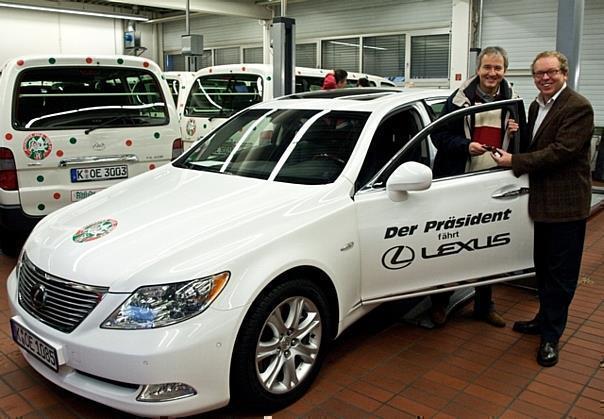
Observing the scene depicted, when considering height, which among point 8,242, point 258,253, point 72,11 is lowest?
point 8,242

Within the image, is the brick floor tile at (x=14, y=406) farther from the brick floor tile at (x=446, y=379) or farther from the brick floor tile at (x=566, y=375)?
the brick floor tile at (x=566, y=375)

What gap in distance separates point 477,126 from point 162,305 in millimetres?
2256

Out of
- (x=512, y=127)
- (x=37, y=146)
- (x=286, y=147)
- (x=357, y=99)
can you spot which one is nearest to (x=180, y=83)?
(x=37, y=146)

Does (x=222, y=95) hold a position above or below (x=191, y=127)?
above

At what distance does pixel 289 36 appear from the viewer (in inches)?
249

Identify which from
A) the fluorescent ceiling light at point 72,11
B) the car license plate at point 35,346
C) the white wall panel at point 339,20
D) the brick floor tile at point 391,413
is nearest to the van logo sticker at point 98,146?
the car license plate at point 35,346

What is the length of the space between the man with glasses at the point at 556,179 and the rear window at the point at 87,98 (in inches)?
136

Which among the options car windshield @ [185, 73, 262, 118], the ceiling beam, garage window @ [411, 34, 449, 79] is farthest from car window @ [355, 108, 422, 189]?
the ceiling beam

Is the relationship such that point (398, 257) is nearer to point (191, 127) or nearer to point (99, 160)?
point (99, 160)

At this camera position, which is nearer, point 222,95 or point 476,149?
point 476,149

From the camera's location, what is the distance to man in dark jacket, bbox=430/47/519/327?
11.8 ft

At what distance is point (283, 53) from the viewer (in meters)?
6.28

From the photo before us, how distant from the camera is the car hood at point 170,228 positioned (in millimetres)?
2617

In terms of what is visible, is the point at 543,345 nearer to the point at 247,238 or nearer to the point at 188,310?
the point at 247,238
